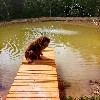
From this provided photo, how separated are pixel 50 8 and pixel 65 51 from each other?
10682 mm

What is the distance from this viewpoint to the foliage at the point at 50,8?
72.3 ft

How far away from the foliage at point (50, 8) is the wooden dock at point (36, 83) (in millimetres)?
13670

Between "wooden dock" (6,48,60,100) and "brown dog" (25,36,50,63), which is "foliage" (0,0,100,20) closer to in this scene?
"brown dog" (25,36,50,63)

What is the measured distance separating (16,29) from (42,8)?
5.01 meters

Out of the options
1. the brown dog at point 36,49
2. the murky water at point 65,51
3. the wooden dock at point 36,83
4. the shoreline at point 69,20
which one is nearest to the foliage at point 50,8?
the shoreline at point 69,20

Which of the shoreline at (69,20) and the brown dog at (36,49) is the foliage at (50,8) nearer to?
the shoreline at (69,20)

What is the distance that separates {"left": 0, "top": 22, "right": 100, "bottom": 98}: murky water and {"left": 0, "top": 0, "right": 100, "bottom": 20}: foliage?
7.19ft

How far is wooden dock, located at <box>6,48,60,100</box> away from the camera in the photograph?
6055 millimetres

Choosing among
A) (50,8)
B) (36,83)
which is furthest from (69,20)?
(36,83)

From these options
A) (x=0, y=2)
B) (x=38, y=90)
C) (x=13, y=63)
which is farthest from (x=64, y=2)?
(x=38, y=90)

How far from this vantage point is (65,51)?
40.5ft

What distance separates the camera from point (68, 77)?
9195 millimetres

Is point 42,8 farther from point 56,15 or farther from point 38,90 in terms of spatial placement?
point 38,90

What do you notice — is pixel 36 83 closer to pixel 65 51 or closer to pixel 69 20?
pixel 65 51
